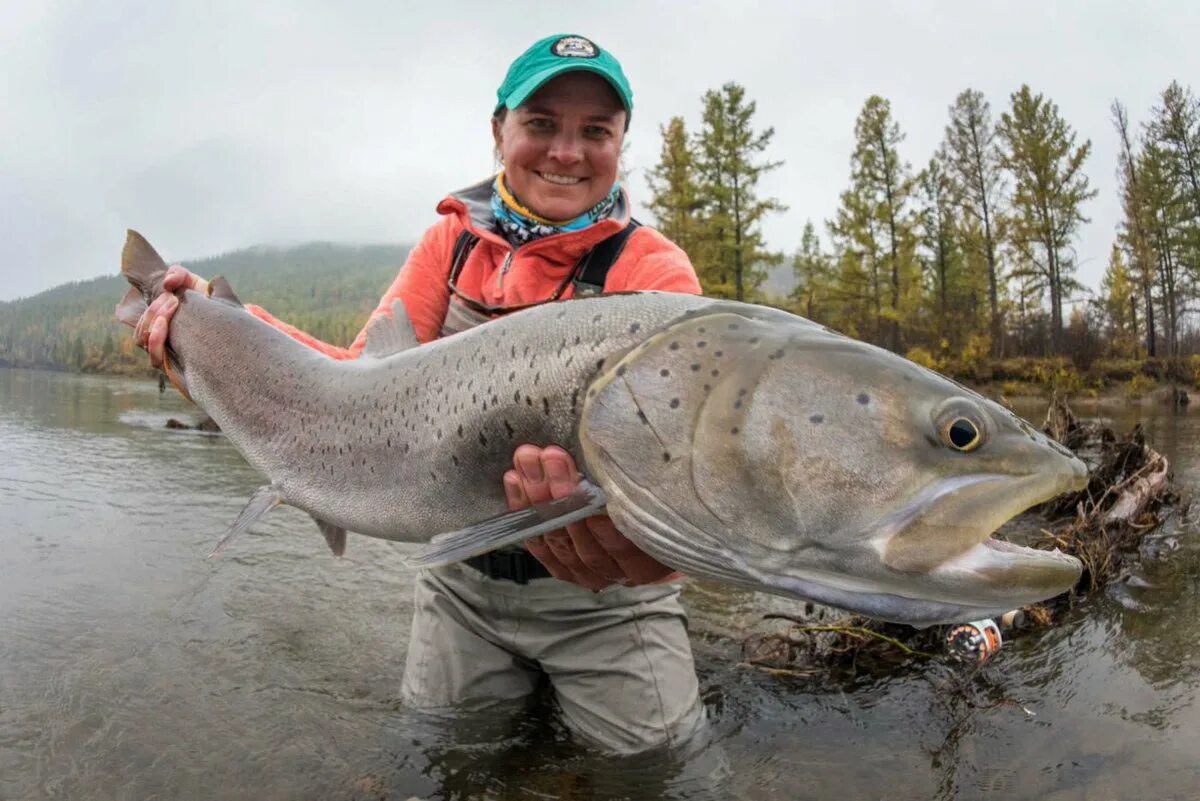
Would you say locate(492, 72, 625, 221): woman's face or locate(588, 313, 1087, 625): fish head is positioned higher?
locate(492, 72, 625, 221): woman's face

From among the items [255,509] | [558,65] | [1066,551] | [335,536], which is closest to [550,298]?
[558,65]

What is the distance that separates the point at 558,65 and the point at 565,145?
346 millimetres

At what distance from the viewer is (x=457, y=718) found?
10.8 ft

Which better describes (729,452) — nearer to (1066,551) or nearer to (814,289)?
(1066,551)

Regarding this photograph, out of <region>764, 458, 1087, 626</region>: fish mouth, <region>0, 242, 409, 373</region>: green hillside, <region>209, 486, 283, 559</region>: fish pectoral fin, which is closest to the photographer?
<region>764, 458, 1087, 626</region>: fish mouth

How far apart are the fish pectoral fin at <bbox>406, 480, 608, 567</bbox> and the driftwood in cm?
238

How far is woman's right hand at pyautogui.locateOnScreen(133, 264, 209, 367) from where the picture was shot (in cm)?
331

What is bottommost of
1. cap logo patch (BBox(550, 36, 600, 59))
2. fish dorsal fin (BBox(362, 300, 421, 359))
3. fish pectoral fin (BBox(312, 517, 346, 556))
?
fish pectoral fin (BBox(312, 517, 346, 556))

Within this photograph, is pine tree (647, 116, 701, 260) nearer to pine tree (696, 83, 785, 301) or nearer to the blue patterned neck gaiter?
pine tree (696, 83, 785, 301)

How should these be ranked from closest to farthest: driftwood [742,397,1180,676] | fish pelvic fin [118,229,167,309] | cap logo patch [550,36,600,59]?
cap logo patch [550,36,600,59] < fish pelvic fin [118,229,167,309] < driftwood [742,397,1180,676]

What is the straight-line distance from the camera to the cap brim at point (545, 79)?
2842 mm

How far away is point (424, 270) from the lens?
3.46 m

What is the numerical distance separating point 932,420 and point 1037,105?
32.8 meters

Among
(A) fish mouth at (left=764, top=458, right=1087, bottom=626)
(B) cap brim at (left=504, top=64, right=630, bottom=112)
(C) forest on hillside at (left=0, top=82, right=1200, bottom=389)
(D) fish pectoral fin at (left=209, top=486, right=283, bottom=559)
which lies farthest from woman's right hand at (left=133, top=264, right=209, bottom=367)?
(C) forest on hillside at (left=0, top=82, right=1200, bottom=389)
